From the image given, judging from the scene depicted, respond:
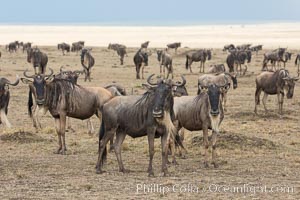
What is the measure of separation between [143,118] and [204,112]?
1.55 metres

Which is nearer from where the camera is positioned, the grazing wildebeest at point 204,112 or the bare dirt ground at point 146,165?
the bare dirt ground at point 146,165

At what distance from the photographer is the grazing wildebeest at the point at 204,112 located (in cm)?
1253

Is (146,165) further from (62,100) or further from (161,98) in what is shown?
(62,100)

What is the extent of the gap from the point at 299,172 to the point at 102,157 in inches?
141

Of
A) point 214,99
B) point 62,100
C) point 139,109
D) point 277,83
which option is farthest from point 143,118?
point 277,83

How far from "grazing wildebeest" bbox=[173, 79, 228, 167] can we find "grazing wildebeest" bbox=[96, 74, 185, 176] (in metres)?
0.80

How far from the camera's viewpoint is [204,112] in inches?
509

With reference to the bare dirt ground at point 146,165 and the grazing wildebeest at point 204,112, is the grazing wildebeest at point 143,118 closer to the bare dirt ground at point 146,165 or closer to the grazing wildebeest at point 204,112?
the bare dirt ground at point 146,165

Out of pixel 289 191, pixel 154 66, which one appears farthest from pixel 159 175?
pixel 154 66

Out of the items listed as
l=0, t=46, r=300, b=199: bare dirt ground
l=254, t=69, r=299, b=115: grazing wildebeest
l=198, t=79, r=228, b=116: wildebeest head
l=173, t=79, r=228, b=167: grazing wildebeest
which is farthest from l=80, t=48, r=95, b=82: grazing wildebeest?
l=198, t=79, r=228, b=116: wildebeest head

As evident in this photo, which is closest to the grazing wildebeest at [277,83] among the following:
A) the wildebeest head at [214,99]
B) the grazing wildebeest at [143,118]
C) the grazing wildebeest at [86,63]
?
the wildebeest head at [214,99]

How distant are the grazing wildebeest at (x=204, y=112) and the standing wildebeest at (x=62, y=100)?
79.1 inches

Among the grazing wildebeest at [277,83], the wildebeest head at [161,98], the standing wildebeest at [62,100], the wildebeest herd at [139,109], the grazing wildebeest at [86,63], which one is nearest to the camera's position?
the wildebeest head at [161,98]

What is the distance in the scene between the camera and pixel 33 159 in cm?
1360
